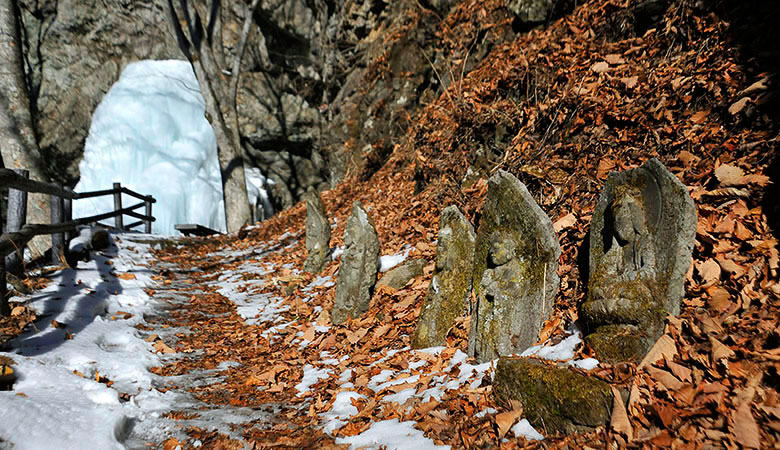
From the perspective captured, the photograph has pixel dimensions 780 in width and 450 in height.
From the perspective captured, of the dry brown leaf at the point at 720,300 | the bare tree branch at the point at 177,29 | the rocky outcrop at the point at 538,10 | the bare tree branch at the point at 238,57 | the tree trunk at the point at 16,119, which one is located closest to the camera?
the dry brown leaf at the point at 720,300

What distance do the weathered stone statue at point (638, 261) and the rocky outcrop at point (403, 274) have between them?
2170 mm

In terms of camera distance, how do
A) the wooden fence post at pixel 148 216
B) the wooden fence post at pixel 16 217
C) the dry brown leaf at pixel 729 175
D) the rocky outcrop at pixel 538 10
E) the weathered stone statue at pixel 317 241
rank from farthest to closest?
the wooden fence post at pixel 148 216 < the weathered stone statue at pixel 317 241 < the rocky outcrop at pixel 538 10 < the wooden fence post at pixel 16 217 < the dry brown leaf at pixel 729 175

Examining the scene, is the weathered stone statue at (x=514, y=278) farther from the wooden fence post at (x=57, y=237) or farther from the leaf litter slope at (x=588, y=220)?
the wooden fence post at (x=57, y=237)

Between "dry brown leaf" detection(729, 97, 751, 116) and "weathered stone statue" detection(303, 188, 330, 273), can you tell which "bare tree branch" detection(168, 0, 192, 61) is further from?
"dry brown leaf" detection(729, 97, 751, 116)

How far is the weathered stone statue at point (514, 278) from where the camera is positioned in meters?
2.69

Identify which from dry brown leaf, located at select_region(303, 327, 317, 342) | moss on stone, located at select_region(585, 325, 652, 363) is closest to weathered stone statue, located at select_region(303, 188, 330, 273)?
dry brown leaf, located at select_region(303, 327, 317, 342)

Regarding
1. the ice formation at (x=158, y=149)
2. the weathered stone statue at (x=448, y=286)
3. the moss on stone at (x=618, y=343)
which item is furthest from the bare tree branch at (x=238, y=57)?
the moss on stone at (x=618, y=343)

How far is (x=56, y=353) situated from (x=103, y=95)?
21.9m

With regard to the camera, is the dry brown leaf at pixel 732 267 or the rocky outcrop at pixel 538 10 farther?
the rocky outcrop at pixel 538 10

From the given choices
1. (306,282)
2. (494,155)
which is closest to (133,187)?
(306,282)

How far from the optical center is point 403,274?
14.6ft

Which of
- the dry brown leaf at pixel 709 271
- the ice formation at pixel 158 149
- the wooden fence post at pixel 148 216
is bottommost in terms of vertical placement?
the dry brown leaf at pixel 709 271

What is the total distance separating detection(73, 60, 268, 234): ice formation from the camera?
712 inches

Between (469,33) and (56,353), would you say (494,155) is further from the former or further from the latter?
(56,353)
